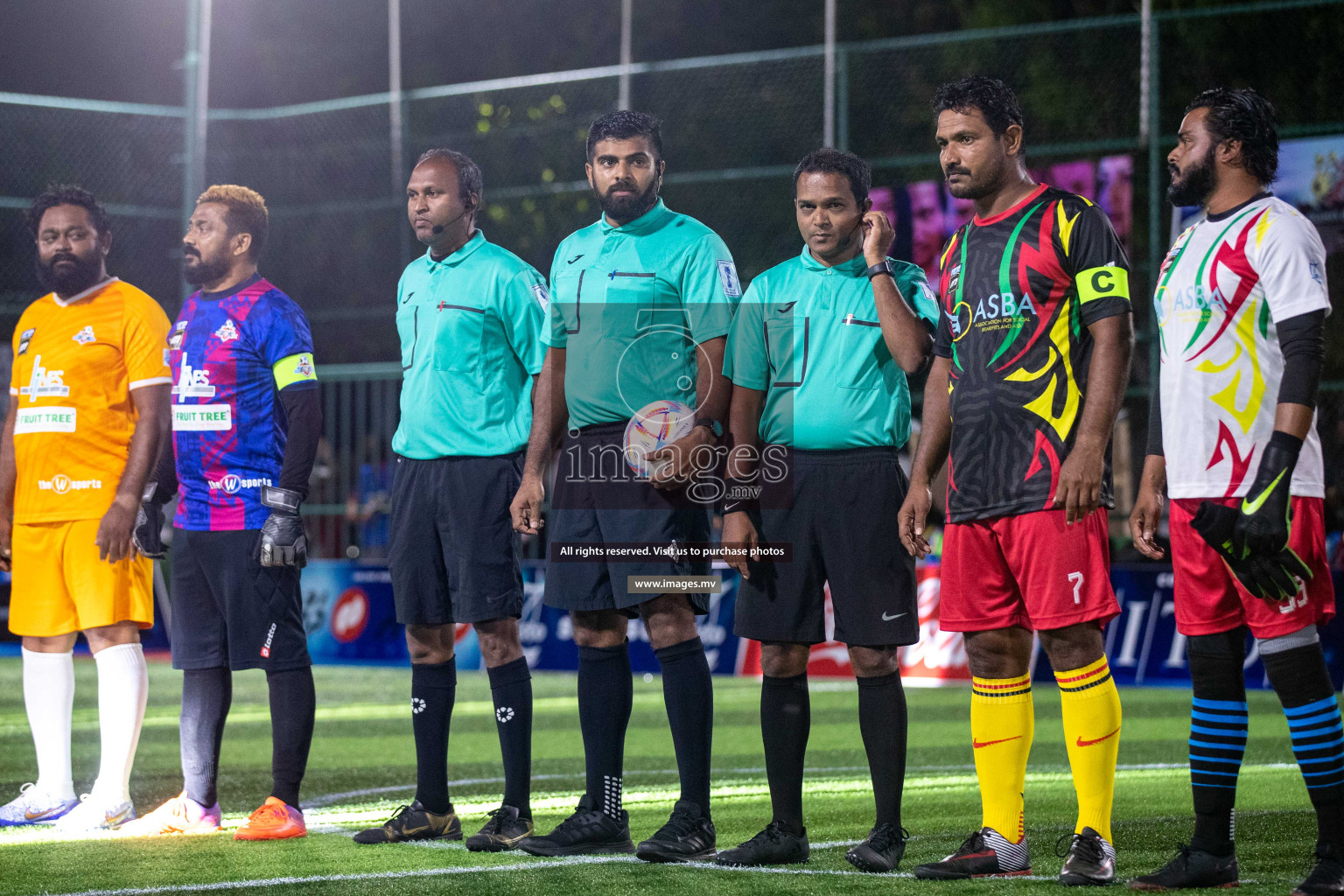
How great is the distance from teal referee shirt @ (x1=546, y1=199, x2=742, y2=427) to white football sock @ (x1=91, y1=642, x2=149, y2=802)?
2284 mm

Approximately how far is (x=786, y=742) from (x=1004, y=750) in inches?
29.1

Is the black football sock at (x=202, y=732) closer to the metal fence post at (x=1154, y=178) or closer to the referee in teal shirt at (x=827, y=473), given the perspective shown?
the referee in teal shirt at (x=827, y=473)

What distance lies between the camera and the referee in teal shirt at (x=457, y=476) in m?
5.95

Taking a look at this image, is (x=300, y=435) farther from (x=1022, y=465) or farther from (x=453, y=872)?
(x=1022, y=465)

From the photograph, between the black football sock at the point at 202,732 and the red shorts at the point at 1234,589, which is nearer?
the red shorts at the point at 1234,589

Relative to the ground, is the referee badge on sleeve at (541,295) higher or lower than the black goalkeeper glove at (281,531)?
Answer: higher

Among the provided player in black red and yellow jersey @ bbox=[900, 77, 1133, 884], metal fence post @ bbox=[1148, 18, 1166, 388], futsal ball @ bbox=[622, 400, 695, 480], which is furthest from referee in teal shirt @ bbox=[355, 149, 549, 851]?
metal fence post @ bbox=[1148, 18, 1166, 388]

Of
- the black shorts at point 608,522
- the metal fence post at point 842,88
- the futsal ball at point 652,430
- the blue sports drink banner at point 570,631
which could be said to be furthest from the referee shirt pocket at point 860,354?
the metal fence post at point 842,88

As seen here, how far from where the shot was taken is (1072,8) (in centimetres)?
2162

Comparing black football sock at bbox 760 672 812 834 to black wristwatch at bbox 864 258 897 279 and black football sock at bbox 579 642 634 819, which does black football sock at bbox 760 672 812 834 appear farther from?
black wristwatch at bbox 864 258 897 279

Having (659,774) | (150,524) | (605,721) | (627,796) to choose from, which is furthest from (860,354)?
(659,774)

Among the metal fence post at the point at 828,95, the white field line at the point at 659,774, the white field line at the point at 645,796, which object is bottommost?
the white field line at the point at 659,774

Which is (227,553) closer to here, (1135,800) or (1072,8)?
(1135,800)

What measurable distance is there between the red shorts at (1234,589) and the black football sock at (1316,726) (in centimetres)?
10
